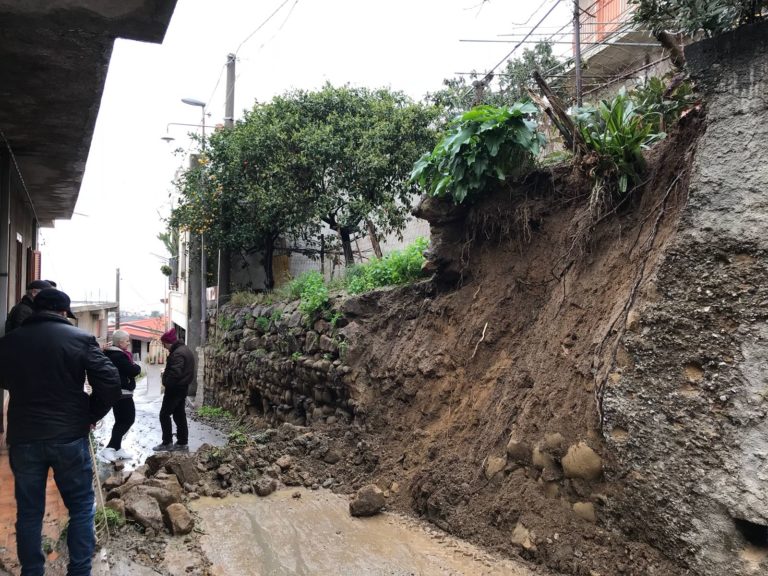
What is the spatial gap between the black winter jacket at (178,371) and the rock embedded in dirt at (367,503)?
3.63 metres

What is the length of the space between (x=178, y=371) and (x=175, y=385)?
20cm

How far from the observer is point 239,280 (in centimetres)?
1711

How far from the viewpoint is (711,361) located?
3668 mm

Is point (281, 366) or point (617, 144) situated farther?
point (281, 366)

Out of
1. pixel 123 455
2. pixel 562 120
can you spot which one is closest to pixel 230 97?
pixel 123 455

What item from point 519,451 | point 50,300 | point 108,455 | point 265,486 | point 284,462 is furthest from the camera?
point 108,455

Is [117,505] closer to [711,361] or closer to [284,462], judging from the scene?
[284,462]

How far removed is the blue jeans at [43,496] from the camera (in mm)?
3588

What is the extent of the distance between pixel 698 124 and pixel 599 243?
128 centimetres

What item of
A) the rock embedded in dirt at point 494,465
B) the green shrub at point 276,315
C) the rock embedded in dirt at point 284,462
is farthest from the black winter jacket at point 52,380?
the green shrub at point 276,315

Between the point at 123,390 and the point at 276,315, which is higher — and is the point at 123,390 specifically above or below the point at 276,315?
below

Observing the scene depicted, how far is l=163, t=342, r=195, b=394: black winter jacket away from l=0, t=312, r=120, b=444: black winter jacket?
15.3ft

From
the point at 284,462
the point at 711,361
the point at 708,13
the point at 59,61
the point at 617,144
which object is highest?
the point at 708,13

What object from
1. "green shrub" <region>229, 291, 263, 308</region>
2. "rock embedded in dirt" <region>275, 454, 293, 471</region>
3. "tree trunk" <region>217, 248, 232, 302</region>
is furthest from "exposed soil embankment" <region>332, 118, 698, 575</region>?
"tree trunk" <region>217, 248, 232, 302</region>
